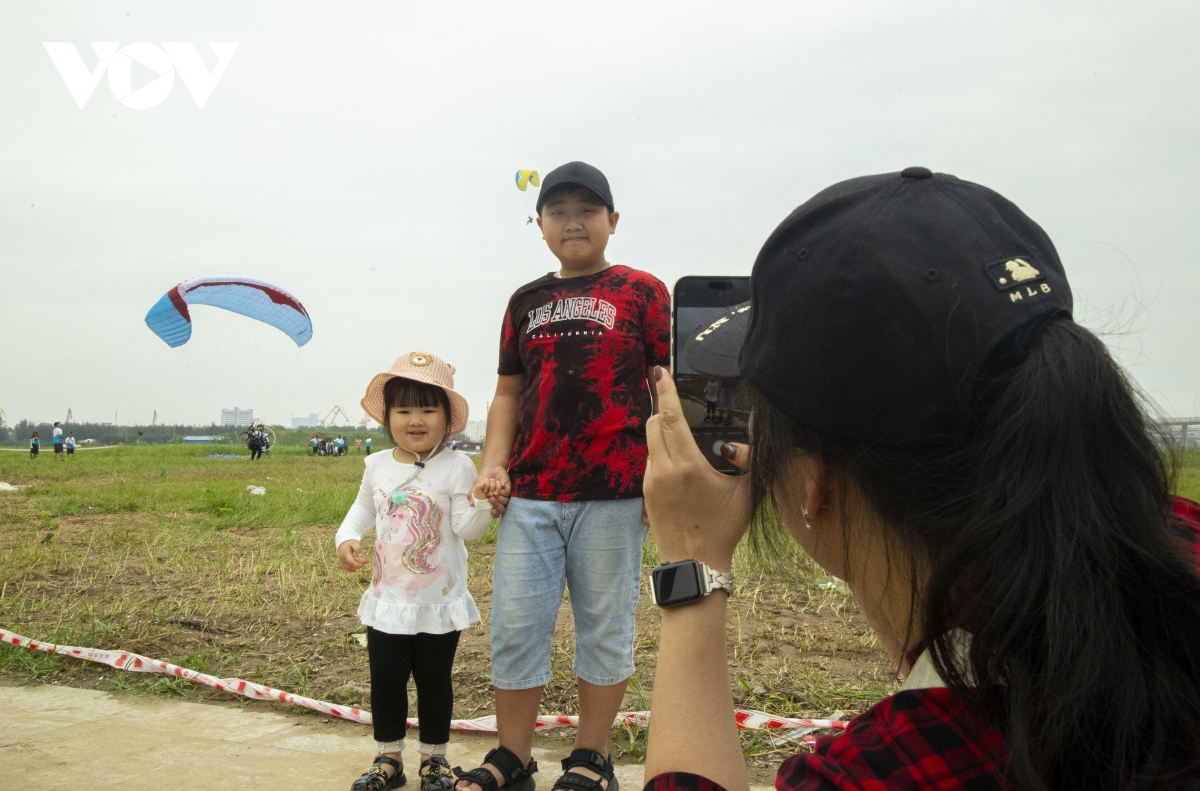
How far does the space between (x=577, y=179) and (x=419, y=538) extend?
1.27 m

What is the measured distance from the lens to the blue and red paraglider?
51.5ft

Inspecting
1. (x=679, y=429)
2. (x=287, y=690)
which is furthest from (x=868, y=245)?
(x=287, y=690)

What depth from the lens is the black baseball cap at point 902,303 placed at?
0.78 meters

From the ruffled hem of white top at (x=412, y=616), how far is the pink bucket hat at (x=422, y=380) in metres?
0.67

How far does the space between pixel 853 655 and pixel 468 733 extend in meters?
1.64

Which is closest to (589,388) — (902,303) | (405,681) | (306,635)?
(405,681)

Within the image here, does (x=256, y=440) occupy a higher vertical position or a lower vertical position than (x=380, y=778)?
higher

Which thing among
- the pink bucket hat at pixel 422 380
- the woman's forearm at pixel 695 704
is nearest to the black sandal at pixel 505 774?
the pink bucket hat at pixel 422 380

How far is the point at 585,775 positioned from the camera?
2465 millimetres

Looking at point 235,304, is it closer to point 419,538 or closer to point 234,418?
Answer: point 419,538

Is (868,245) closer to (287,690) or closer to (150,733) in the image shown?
(150,733)

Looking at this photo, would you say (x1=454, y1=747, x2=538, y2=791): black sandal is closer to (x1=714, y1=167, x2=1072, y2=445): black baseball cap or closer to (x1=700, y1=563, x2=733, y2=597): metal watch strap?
(x1=700, y1=563, x2=733, y2=597): metal watch strap

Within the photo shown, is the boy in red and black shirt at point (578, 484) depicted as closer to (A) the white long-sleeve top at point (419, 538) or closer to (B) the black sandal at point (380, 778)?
(A) the white long-sleeve top at point (419, 538)

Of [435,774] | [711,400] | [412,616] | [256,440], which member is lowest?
[435,774]
